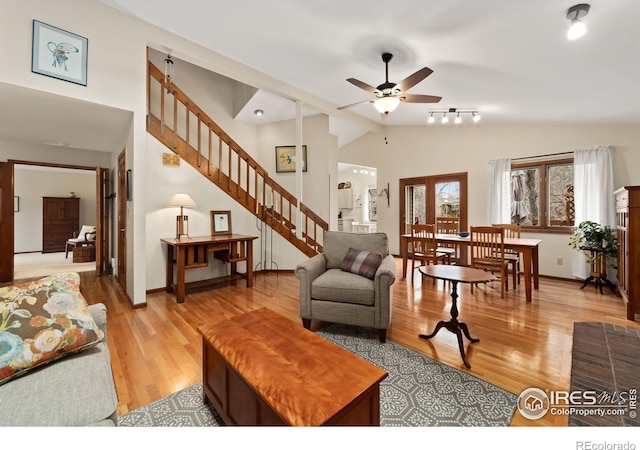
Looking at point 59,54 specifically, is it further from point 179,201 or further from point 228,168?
point 228,168

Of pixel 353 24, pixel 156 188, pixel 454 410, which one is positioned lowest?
pixel 454 410

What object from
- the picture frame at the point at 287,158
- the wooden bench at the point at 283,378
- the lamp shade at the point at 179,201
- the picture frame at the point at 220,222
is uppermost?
the picture frame at the point at 287,158

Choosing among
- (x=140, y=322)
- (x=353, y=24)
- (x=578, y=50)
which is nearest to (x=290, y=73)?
(x=353, y=24)

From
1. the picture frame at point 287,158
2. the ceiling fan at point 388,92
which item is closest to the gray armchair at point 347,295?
the ceiling fan at point 388,92

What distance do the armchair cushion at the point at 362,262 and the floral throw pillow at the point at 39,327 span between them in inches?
79.9

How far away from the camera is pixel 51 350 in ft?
3.64

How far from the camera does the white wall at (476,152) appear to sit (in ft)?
13.1

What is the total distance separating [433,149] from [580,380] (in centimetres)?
501

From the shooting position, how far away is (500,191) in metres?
4.99

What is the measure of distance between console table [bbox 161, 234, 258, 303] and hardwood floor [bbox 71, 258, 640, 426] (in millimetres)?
283

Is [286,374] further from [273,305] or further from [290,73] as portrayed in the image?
[290,73]

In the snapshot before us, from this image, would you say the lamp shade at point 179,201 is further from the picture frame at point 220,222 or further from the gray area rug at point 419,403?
the gray area rug at point 419,403

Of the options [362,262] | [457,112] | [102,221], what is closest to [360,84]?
[362,262]

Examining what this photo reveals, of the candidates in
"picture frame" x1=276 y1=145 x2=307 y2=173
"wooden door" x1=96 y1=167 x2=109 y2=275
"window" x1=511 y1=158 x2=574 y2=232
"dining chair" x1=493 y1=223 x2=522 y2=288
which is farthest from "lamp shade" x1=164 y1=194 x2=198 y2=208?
"window" x1=511 y1=158 x2=574 y2=232
